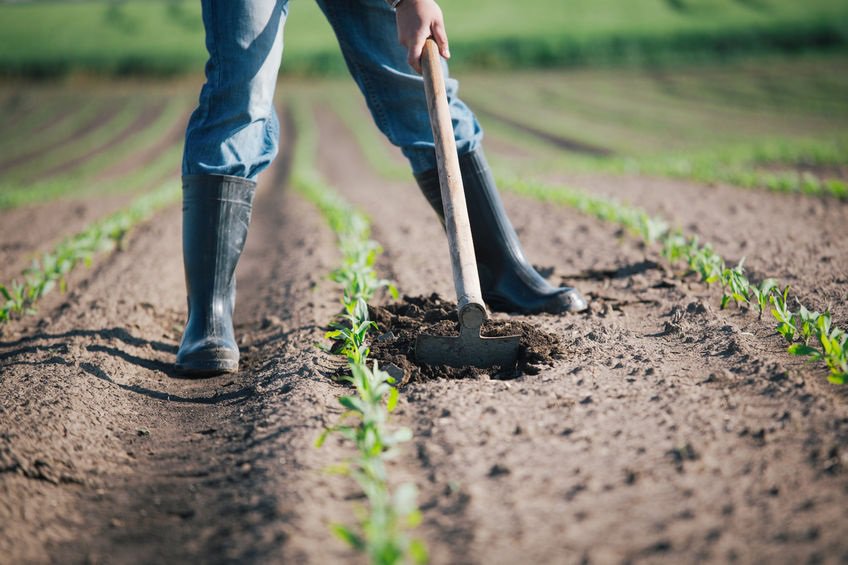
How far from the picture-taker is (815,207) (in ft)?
16.2

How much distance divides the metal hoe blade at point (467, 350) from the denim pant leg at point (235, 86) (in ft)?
3.21

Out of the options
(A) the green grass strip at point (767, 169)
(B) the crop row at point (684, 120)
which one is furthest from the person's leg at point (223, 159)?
(B) the crop row at point (684, 120)

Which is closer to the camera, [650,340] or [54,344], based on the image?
[650,340]

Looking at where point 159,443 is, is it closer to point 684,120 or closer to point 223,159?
point 223,159

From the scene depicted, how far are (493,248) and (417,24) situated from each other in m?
0.92

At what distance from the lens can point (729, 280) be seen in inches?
Result: 108

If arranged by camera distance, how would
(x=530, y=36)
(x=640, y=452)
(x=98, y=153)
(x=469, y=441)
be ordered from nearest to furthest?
(x=640, y=452) → (x=469, y=441) → (x=98, y=153) → (x=530, y=36)

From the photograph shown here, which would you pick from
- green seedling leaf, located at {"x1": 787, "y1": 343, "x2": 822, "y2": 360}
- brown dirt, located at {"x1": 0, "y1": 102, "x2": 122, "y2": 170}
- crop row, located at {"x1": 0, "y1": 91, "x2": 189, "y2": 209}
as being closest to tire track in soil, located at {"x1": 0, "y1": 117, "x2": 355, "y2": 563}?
green seedling leaf, located at {"x1": 787, "y1": 343, "x2": 822, "y2": 360}

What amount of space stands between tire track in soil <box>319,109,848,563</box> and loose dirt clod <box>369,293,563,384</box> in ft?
0.25

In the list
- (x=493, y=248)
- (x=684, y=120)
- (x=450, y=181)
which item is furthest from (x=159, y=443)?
(x=684, y=120)

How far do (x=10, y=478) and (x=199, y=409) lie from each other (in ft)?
2.02

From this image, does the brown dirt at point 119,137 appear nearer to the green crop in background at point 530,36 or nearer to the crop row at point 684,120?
the crop row at point 684,120

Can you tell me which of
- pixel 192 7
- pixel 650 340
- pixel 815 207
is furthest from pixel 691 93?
pixel 192 7

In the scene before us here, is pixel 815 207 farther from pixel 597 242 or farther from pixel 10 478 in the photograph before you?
pixel 10 478
